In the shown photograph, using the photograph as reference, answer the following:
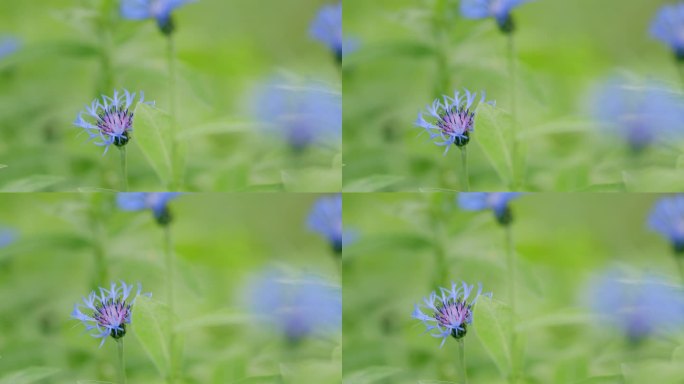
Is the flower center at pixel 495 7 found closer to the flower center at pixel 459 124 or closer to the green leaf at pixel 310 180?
the flower center at pixel 459 124

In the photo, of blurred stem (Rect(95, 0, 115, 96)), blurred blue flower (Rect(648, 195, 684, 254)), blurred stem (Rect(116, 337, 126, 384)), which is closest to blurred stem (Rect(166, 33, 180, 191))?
blurred stem (Rect(95, 0, 115, 96))

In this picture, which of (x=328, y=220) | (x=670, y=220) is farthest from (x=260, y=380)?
(x=670, y=220)

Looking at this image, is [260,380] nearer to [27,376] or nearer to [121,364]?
[121,364]

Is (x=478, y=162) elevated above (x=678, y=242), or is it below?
above

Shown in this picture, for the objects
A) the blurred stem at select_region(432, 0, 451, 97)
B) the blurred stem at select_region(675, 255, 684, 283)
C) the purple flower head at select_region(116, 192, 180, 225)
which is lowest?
the blurred stem at select_region(675, 255, 684, 283)

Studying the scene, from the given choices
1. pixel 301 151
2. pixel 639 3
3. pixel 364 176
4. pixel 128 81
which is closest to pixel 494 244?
pixel 364 176

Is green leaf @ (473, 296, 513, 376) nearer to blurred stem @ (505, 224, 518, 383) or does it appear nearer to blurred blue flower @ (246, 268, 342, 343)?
blurred stem @ (505, 224, 518, 383)

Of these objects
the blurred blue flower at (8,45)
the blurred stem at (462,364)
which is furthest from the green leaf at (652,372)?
the blurred blue flower at (8,45)

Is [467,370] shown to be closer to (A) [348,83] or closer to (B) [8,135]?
(A) [348,83]
